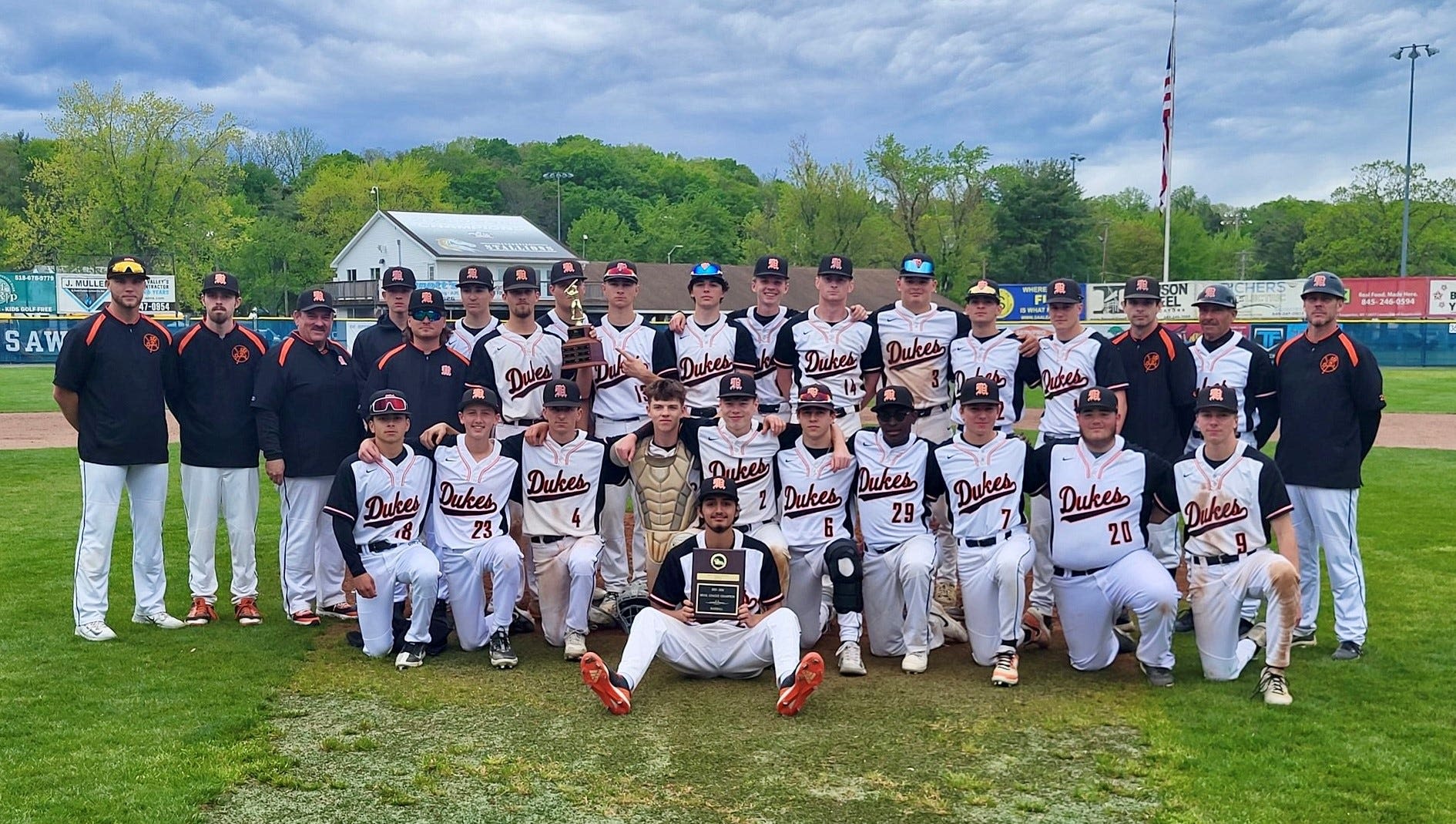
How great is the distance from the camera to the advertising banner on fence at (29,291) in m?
44.1

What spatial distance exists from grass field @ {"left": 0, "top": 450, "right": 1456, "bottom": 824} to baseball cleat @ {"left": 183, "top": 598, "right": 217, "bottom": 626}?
207 millimetres

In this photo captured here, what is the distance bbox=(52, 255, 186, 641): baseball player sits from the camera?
608 centimetres

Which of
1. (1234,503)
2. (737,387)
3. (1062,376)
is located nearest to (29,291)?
(737,387)

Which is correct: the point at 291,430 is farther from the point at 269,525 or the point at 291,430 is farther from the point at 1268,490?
the point at 1268,490

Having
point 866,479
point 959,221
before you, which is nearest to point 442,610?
point 866,479

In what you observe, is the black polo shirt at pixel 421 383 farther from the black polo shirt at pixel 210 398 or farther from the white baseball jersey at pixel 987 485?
A: the white baseball jersey at pixel 987 485

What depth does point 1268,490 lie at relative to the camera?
538 cm

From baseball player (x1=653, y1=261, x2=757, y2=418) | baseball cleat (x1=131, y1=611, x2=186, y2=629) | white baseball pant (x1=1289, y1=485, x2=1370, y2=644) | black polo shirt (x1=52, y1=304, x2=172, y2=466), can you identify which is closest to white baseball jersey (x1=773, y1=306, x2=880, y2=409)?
baseball player (x1=653, y1=261, x2=757, y2=418)

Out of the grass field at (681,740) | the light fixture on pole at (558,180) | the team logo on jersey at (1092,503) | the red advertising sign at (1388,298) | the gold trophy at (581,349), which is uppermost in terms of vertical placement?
the light fixture on pole at (558,180)

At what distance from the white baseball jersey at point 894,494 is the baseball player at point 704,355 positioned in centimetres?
125

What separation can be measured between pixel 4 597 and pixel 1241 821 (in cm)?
711

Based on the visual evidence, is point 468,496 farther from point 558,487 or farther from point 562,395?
point 562,395

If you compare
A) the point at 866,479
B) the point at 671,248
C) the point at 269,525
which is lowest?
the point at 269,525

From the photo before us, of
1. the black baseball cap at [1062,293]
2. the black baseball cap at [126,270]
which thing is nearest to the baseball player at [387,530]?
the black baseball cap at [126,270]
